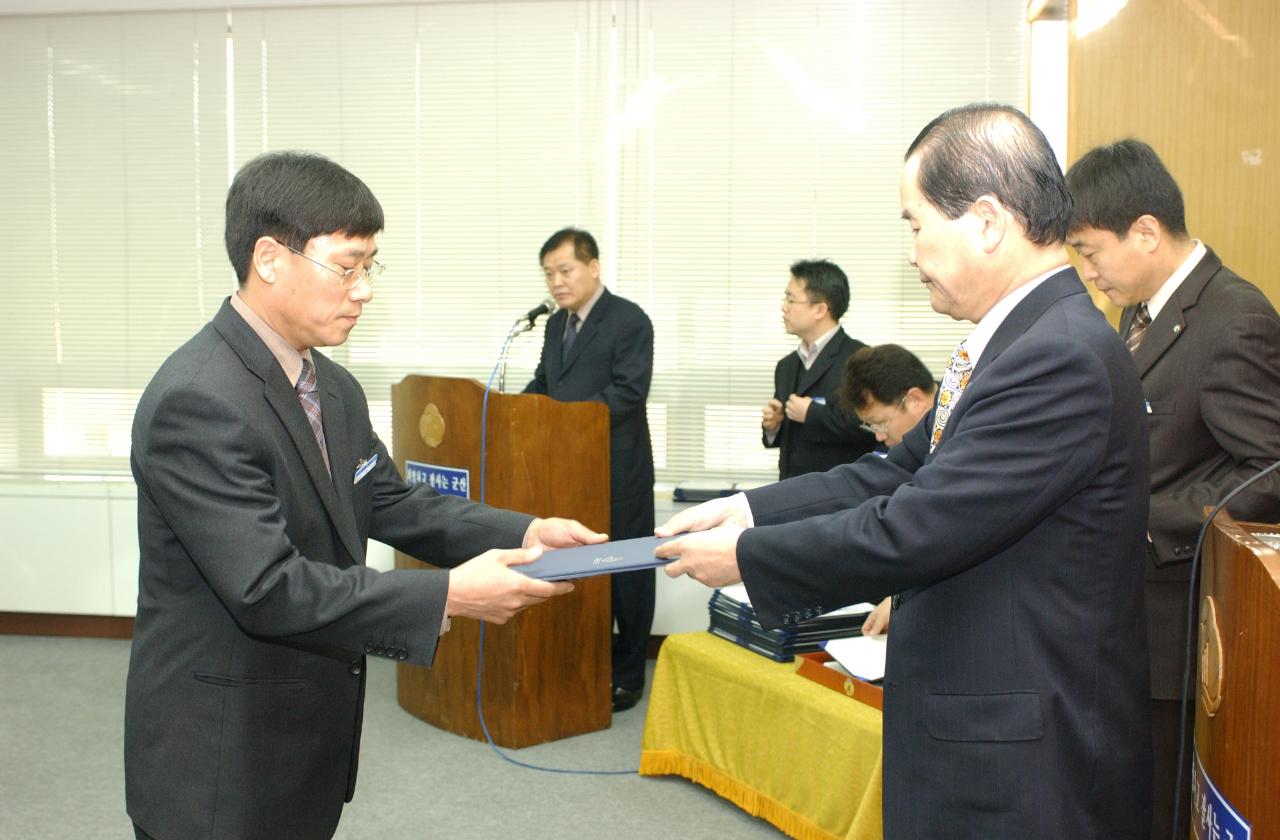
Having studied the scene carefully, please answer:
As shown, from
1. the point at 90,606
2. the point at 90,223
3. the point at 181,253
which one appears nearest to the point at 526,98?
the point at 181,253

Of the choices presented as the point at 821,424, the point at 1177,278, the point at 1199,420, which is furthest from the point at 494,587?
the point at 821,424

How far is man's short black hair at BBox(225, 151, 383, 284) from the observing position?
1640 millimetres

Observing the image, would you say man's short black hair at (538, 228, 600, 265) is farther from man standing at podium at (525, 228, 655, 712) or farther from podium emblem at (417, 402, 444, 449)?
podium emblem at (417, 402, 444, 449)

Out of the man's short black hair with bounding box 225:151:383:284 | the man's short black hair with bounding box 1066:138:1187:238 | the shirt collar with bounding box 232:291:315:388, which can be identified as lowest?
the shirt collar with bounding box 232:291:315:388

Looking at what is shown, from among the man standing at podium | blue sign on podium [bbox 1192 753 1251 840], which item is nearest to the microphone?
the man standing at podium

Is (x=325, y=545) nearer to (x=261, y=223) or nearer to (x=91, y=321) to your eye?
(x=261, y=223)

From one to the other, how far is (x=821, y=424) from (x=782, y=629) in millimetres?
1233

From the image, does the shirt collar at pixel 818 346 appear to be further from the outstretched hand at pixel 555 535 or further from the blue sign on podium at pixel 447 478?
the outstretched hand at pixel 555 535

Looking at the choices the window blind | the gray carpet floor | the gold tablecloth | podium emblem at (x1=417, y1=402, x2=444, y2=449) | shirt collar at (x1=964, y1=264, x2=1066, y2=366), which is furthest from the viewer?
the window blind

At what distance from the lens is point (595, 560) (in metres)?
1.77

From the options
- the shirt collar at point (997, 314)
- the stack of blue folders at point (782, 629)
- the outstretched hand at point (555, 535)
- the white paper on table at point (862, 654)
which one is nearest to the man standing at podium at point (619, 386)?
the stack of blue folders at point (782, 629)

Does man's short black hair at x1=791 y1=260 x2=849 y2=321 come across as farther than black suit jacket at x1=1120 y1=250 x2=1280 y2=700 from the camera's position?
Yes

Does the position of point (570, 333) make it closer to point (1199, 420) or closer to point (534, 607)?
point (534, 607)

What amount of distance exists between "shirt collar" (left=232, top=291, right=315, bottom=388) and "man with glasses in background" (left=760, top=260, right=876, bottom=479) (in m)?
2.60
